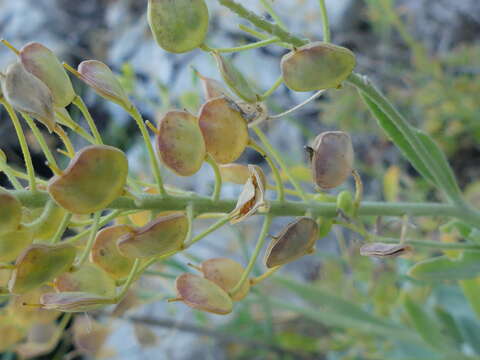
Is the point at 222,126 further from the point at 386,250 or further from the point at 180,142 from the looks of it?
the point at 386,250

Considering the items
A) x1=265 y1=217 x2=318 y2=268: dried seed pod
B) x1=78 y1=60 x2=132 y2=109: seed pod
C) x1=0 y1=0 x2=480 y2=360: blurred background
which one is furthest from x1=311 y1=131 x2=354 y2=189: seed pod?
x1=0 y1=0 x2=480 y2=360: blurred background

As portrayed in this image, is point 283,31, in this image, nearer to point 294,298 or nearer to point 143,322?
point 143,322

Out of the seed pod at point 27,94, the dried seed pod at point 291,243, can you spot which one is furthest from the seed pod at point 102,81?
the dried seed pod at point 291,243

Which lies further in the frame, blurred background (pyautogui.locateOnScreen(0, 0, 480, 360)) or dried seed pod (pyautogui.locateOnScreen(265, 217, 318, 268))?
blurred background (pyautogui.locateOnScreen(0, 0, 480, 360))

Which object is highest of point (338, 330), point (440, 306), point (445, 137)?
point (445, 137)

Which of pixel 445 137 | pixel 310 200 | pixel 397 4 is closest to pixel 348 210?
pixel 310 200

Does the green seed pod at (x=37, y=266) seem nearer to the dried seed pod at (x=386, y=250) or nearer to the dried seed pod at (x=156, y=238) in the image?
the dried seed pod at (x=156, y=238)

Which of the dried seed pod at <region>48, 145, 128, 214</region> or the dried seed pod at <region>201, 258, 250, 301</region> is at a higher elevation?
the dried seed pod at <region>48, 145, 128, 214</region>

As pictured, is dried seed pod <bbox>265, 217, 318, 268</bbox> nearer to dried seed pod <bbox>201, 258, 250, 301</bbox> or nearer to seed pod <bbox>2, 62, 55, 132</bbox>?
dried seed pod <bbox>201, 258, 250, 301</bbox>
